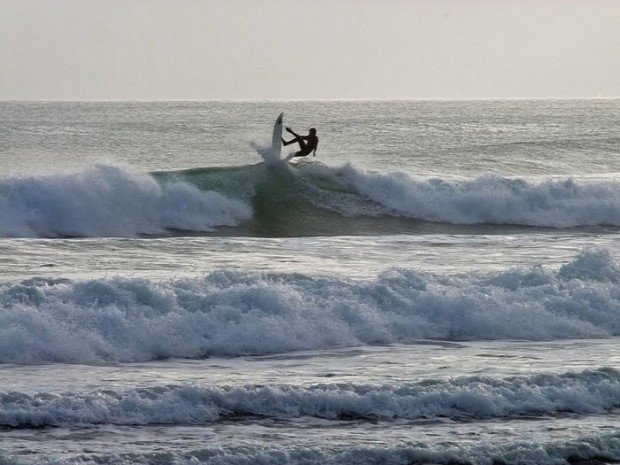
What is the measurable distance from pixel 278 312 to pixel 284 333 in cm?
51

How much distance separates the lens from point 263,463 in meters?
9.03

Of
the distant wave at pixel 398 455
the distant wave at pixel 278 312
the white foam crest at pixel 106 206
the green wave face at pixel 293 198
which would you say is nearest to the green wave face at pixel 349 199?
the green wave face at pixel 293 198

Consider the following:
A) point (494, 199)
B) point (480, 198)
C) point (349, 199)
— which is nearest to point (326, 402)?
point (349, 199)

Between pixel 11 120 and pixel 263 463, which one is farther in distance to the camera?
pixel 11 120

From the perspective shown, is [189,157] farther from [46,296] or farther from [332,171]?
[46,296]

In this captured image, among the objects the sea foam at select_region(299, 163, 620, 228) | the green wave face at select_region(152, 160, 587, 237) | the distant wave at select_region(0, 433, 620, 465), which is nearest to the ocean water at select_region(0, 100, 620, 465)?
the distant wave at select_region(0, 433, 620, 465)

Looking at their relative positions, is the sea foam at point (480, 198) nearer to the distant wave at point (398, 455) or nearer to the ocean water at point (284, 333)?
the ocean water at point (284, 333)

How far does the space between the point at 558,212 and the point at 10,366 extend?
18.4 meters

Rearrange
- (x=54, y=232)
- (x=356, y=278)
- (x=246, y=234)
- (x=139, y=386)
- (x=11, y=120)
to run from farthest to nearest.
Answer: (x=11, y=120), (x=246, y=234), (x=54, y=232), (x=356, y=278), (x=139, y=386)

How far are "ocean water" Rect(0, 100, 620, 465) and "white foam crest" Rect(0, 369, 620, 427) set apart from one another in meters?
0.02

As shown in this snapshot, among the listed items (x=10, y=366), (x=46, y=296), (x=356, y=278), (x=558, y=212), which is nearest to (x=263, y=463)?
(x=10, y=366)

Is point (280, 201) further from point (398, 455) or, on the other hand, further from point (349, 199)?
point (398, 455)

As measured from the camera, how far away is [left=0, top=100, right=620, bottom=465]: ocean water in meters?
9.63

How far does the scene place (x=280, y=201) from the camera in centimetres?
2620
